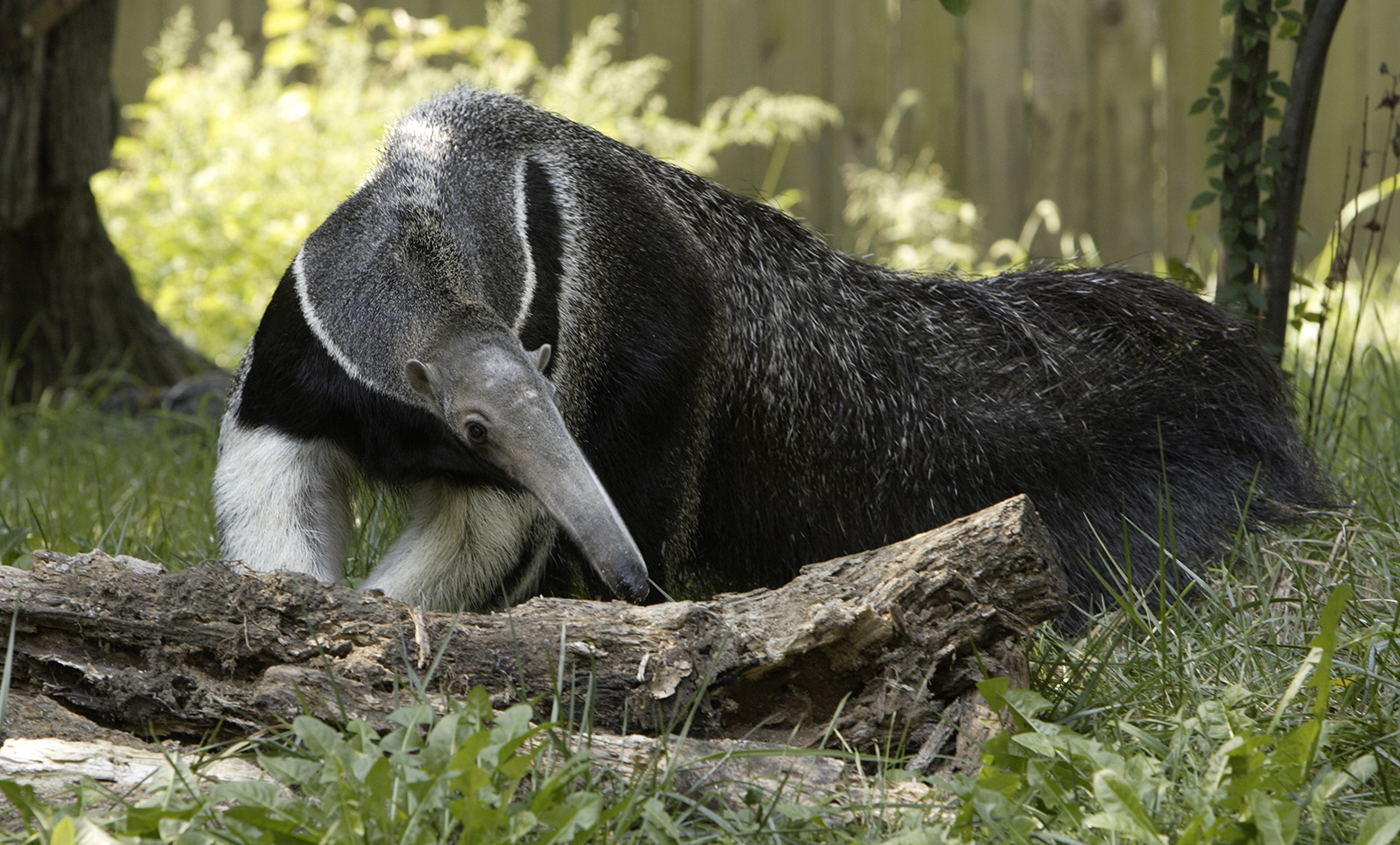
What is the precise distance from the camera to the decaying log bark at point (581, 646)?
234cm

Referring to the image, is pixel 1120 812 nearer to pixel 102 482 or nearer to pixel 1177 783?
pixel 1177 783

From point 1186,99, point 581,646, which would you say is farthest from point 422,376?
point 1186,99

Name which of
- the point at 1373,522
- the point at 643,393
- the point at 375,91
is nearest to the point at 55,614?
the point at 643,393

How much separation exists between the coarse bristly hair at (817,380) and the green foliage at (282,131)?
472cm

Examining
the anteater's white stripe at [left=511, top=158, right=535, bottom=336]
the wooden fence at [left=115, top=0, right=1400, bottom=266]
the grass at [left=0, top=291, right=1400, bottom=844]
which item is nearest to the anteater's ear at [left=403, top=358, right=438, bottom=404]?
the anteater's white stripe at [left=511, top=158, right=535, bottom=336]

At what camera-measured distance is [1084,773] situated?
6.77 ft

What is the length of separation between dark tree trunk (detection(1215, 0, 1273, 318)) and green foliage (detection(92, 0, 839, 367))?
4.40m

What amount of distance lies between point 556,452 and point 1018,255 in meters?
6.80

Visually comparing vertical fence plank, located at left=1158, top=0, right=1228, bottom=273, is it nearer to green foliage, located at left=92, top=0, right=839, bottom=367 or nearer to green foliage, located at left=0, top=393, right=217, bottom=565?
green foliage, located at left=92, top=0, right=839, bottom=367

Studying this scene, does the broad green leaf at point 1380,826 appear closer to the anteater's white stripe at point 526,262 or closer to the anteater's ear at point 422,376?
the anteater's ear at point 422,376

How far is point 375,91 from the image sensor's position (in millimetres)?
8688

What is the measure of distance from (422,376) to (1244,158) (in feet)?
9.15

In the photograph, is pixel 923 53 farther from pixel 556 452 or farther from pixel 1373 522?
pixel 556 452

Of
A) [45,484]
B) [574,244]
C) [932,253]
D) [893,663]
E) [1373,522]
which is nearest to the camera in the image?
[893,663]
